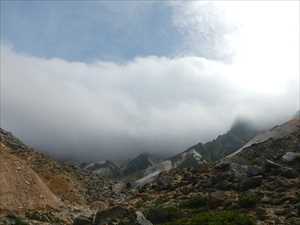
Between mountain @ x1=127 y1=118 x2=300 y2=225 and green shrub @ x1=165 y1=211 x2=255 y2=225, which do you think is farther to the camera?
mountain @ x1=127 y1=118 x2=300 y2=225

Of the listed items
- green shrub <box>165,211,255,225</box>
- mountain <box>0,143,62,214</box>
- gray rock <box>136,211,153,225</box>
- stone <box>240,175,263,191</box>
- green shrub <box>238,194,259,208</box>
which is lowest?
green shrub <box>165,211,255,225</box>

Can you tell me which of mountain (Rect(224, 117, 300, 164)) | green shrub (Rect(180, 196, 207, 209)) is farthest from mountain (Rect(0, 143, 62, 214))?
mountain (Rect(224, 117, 300, 164))

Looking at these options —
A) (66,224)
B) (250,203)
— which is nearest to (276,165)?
(250,203)

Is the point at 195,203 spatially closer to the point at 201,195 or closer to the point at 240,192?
the point at 201,195

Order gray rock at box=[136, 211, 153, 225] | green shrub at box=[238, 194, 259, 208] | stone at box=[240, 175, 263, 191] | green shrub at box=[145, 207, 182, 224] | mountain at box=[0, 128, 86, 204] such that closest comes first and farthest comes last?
gray rock at box=[136, 211, 153, 225], green shrub at box=[145, 207, 182, 224], green shrub at box=[238, 194, 259, 208], stone at box=[240, 175, 263, 191], mountain at box=[0, 128, 86, 204]

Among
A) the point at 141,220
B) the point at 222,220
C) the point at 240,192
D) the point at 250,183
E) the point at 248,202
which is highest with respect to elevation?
the point at 250,183

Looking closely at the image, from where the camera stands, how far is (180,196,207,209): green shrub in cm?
4456

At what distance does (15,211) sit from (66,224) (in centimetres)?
598

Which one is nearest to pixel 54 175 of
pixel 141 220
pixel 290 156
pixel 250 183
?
pixel 250 183

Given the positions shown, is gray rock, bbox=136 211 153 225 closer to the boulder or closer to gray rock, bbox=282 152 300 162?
the boulder

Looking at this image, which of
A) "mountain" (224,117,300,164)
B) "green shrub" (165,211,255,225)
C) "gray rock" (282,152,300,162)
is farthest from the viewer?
"mountain" (224,117,300,164)

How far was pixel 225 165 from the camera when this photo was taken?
6091 cm

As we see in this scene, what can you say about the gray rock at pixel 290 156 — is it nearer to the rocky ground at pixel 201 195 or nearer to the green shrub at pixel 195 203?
the rocky ground at pixel 201 195

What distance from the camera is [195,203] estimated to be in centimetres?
4512
